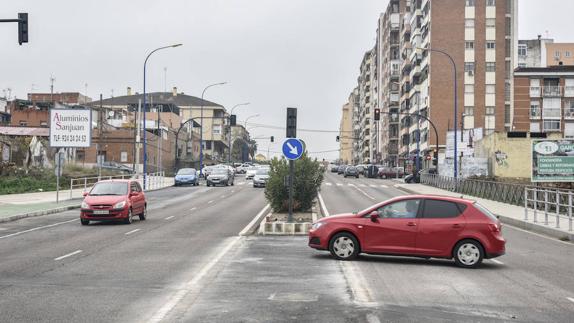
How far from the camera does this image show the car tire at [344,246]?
562 inches

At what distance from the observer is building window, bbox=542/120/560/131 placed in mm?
90938

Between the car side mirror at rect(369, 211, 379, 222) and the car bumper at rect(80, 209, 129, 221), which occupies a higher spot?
the car side mirror at rect(369, 211, 379, 222)

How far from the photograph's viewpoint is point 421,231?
45.6 feet

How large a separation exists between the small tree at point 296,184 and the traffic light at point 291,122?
6098 millimetres

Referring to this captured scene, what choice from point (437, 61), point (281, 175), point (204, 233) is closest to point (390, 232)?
point (204, 233)

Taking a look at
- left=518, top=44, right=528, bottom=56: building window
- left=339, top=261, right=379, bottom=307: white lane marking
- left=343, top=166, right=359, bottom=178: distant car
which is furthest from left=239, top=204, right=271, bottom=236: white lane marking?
left=518, top=44, right=528, bottom=56: building window

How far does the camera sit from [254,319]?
8.11 metres

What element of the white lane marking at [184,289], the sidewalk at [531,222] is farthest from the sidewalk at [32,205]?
the sidewalk at [531,222]

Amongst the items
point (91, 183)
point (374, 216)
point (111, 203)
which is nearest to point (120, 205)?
point (111, 203)

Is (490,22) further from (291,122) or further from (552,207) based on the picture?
(291,122)

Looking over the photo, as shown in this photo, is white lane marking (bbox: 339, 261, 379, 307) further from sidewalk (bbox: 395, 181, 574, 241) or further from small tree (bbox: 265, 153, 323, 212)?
small tree (bbox: 265, 153, 323, 212)

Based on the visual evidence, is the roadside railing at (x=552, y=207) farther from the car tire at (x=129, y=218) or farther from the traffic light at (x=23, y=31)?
the traffic light at (x=23, y=31)

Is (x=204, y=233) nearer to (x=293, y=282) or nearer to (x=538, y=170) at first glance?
(x=293, y=282)

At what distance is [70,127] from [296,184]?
17879 millimetres
